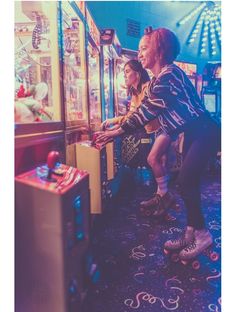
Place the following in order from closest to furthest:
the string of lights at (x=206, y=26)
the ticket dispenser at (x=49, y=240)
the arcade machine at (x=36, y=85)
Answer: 1. the ticket dispenser at (x=49, y=240)
2. the arcade machine at (x=36, y=85)
3. the string of lights at (x=206, y=26)

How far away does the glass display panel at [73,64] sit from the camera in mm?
1463

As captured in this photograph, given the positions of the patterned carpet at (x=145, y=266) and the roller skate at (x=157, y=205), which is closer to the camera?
the patterned carpet at (x=145, y=266)

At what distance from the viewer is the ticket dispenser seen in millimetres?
1172

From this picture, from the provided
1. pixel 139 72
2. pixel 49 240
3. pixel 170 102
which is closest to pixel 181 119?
pixel 170 102

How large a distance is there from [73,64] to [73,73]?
0.05 m

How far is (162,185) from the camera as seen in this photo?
1494 millimetres

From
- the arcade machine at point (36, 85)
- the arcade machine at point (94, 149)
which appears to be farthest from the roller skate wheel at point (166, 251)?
the arcade machine at point (36, 85)

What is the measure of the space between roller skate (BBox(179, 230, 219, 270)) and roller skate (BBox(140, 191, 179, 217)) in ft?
0.63

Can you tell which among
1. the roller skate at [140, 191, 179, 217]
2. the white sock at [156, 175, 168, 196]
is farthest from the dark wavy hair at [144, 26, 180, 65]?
the roller skate at [140, 191, 179, 217]

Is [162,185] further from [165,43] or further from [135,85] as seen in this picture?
[165,43]

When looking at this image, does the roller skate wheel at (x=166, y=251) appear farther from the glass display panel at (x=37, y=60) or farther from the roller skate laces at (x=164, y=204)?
the glass display panel at (x=37, y=60)

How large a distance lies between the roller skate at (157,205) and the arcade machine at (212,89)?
0.48 m
